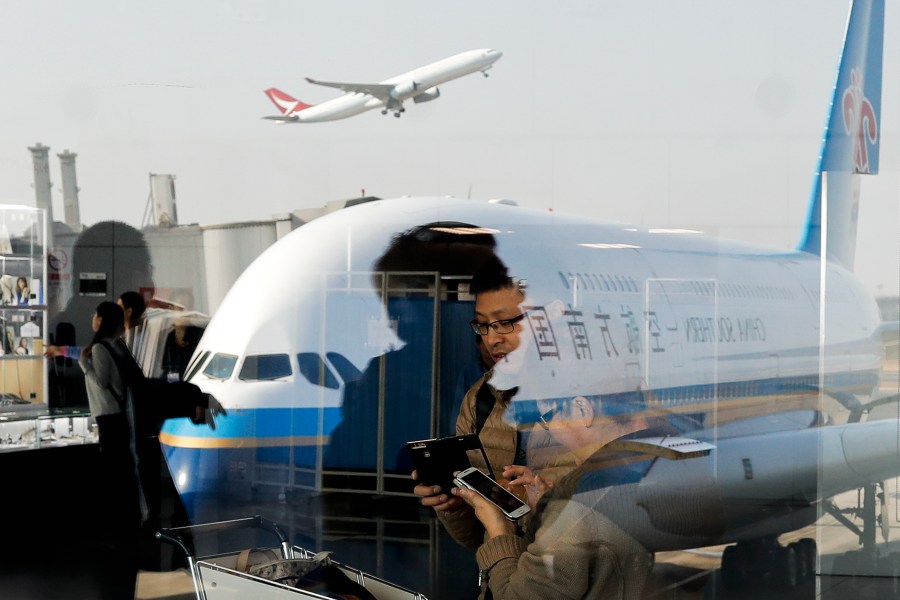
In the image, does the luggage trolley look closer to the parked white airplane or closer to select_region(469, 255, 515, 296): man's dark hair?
the parked white airplane

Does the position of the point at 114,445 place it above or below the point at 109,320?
below

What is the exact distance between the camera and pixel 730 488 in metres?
2.71

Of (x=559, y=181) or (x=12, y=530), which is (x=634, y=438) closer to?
(x=559, y=181)

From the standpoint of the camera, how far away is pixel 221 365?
328cm

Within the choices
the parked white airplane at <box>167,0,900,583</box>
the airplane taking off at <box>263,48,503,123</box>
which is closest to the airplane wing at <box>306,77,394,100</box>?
the airplane taking off at <box>263,48,503,123</box>

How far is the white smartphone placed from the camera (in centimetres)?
217

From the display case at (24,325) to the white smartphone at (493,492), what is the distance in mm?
1724

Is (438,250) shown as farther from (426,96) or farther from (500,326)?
(500,326)

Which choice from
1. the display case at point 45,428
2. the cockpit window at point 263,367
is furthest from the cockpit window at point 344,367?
the display case at point 45,428

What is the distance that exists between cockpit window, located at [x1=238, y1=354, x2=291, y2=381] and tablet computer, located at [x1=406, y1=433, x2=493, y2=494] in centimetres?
98

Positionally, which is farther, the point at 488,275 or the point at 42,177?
the point at 42,177

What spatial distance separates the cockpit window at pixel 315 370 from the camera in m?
3.23

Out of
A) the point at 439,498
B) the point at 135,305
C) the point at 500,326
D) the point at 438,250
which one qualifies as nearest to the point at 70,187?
the point at 135,305

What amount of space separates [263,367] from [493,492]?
4.13 ft
